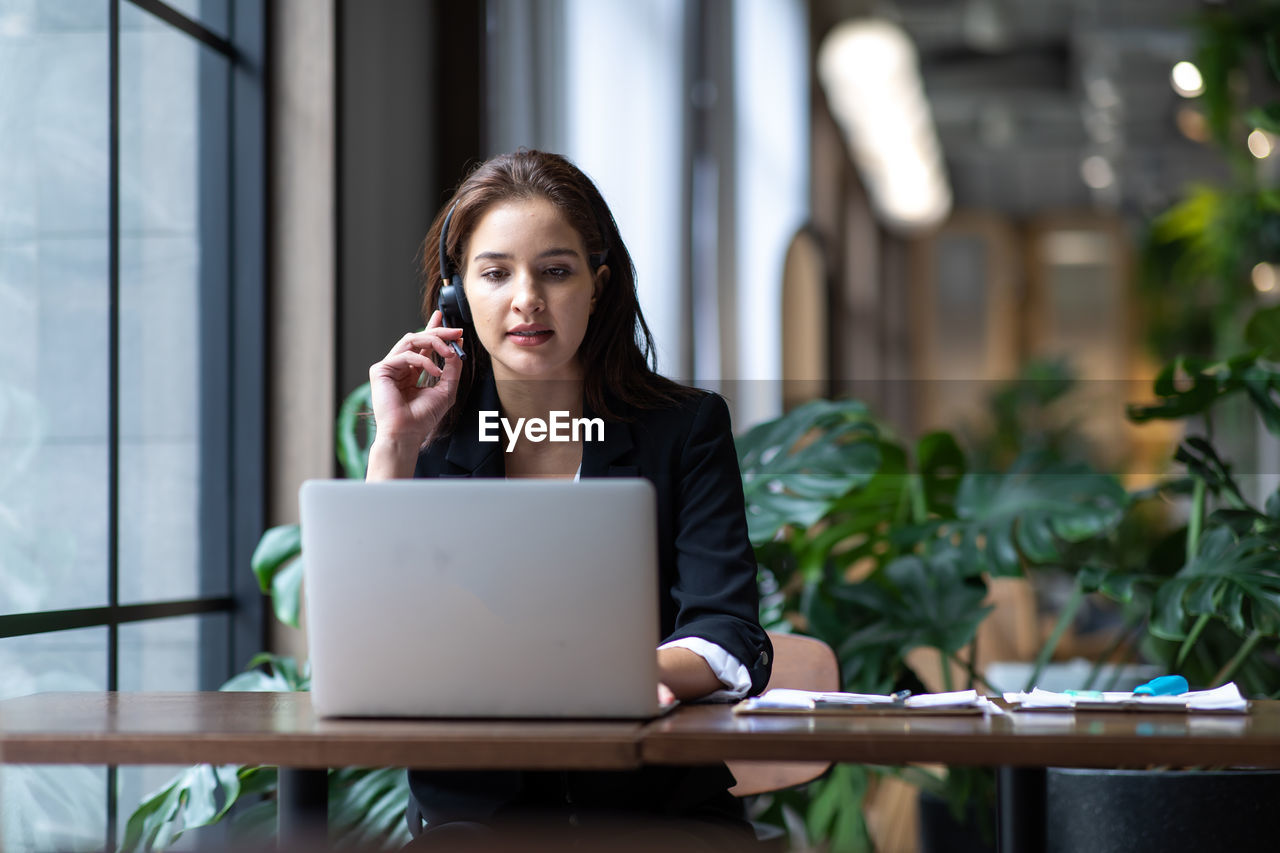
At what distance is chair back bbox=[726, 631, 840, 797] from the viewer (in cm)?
192

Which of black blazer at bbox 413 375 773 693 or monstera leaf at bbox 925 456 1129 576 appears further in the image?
monstera leaf at bbox 925 456 1129 576

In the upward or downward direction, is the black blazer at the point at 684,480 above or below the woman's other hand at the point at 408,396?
below

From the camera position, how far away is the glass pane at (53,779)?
2.16 m

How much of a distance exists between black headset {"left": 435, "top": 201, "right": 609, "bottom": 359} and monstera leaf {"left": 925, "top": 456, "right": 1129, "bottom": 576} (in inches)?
43.7

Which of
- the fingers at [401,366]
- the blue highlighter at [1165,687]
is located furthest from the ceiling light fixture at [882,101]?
the blue highlighter at [1165,687]

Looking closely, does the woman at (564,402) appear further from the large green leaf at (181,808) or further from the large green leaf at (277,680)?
the large green leaf at (277,680)

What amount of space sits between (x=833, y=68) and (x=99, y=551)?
395 cm

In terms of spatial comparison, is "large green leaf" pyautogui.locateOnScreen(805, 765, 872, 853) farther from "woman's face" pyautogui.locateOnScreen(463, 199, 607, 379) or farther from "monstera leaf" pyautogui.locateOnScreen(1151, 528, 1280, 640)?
"woman's face" pyautogui.locateOnScreen(463, 199, 607, 379)

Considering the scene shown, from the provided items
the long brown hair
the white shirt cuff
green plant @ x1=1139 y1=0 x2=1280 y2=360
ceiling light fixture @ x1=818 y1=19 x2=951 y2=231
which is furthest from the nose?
ceiling light fixture @ x1=818 y1=19 x2=951 y2=231

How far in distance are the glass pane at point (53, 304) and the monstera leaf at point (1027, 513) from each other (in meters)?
1.60

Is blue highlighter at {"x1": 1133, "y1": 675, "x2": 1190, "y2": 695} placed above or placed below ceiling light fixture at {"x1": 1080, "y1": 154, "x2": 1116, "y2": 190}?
below

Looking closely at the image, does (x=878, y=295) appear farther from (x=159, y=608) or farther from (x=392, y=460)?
(x=392, y=460)

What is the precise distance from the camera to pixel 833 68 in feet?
18.3

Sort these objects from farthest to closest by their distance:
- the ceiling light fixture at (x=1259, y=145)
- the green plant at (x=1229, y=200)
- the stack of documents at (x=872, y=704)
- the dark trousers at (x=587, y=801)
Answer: the ceiling light fixture at (x=1259, y=145) → the green plant at (x=1229, y=200) → the dark trousers at (x=587, y=801) → the stack of documents at (x=872, y=704)
